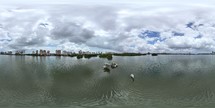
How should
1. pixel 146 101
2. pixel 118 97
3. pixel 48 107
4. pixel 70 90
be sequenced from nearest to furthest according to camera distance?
pixel 48 107 → pixel 146 101 → pixel 118 97 → pixel 70 90

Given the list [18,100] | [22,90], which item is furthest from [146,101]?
[22,90]

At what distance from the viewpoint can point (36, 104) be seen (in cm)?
2412

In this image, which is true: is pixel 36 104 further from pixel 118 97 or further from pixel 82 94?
pixel 118 97

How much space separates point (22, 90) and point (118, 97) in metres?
13.8

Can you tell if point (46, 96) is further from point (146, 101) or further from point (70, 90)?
point (146, 101)

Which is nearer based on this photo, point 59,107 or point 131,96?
point 59,107

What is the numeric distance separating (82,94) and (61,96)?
2.62m

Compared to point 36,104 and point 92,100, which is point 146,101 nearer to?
point 92,100

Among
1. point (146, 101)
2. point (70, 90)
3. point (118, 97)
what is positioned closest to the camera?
point (146, 101)

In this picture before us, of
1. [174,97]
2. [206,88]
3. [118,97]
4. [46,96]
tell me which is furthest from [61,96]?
[206,88]

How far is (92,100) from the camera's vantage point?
26.0 meters

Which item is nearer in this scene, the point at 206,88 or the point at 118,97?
the point at 118,97

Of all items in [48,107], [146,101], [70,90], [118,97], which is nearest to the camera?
[48,107]

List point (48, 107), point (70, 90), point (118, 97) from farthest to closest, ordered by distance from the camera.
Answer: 1. point (70, 90)
2. point (118, 97)
3. point (48, 107)
